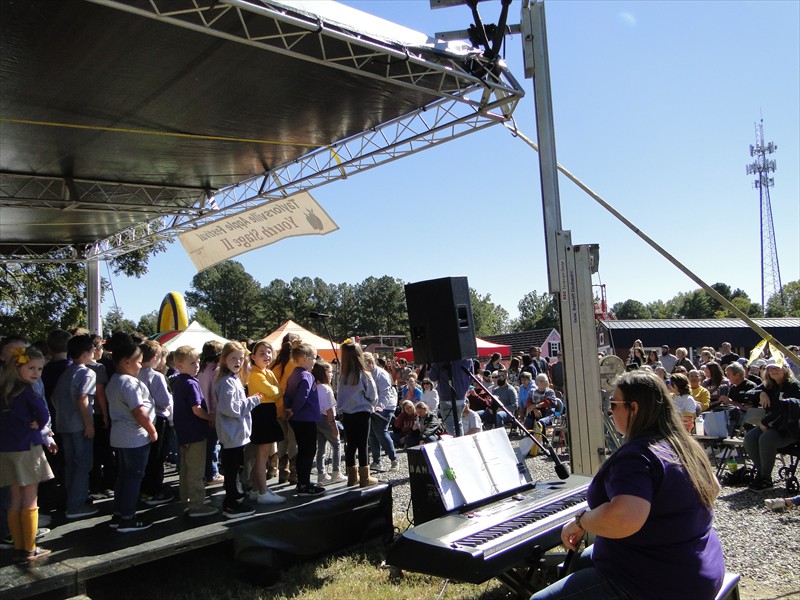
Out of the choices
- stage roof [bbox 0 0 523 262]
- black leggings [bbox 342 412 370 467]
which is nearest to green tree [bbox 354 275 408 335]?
stage roof [bbox 0 0 523 262]

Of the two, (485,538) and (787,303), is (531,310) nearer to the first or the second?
(787,303)

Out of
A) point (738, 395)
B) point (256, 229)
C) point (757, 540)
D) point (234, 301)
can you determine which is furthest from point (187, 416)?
point (234, 301)

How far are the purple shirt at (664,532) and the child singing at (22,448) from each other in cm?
395

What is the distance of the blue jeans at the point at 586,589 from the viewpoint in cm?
254

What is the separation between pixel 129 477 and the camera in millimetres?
5043

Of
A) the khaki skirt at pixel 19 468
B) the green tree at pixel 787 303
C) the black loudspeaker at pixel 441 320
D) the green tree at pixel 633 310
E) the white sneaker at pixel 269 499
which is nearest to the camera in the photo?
the khaki skirt at pixel 19 468

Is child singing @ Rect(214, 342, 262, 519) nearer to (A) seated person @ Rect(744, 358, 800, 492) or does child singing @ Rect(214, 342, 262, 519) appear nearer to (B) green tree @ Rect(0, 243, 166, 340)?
(A) seated person @ Rect(744, 358, 800, 492)

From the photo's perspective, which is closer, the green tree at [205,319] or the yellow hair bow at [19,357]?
the yellow hair bow at [19,357]

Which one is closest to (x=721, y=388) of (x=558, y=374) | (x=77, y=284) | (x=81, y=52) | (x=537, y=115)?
(x=558, y=374)

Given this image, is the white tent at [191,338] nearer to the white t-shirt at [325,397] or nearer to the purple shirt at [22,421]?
the white t-shirt at [325,397]

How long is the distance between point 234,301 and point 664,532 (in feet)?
271

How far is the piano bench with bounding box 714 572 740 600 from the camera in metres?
2.71

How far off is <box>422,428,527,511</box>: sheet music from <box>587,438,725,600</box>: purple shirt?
1.83 meters

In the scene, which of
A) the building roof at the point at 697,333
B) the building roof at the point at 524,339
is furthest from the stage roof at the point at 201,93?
the building roof at the point at 524,339
